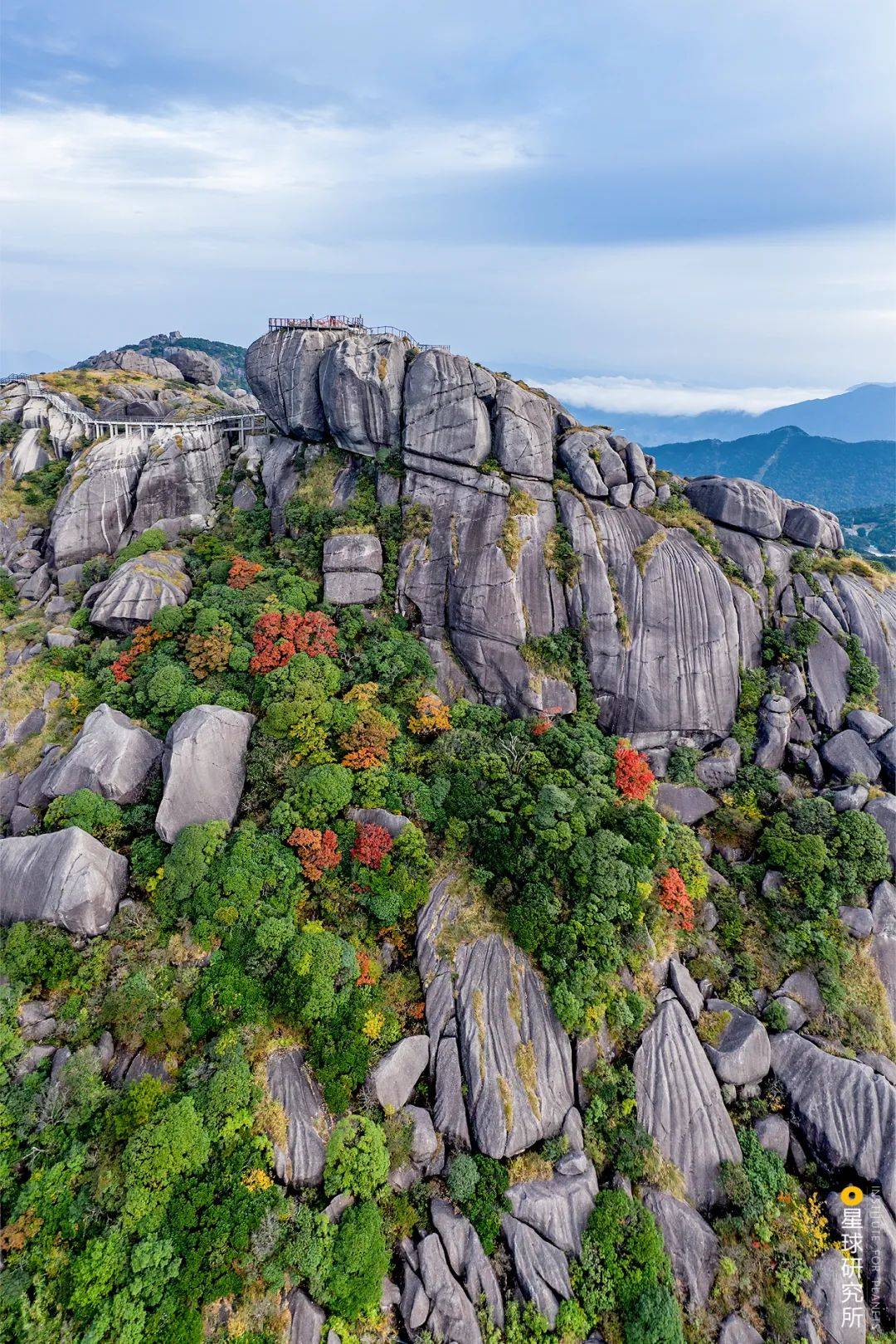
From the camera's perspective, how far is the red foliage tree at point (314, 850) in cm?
2430

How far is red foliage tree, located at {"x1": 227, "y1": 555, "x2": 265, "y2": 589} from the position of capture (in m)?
35.4

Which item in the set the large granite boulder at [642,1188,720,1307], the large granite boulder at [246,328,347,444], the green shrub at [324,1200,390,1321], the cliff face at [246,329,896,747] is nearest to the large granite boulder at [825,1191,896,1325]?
the large granite boulder at [642,1188,720,1307]

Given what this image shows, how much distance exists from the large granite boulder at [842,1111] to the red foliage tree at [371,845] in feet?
59.8

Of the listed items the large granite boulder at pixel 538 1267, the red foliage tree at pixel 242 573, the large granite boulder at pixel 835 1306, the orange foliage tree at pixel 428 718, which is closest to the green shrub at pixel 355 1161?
the large granite boulder at pixel 538 1267

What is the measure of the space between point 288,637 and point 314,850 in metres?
12.5

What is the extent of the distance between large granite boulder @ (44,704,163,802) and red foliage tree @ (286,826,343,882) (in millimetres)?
8285

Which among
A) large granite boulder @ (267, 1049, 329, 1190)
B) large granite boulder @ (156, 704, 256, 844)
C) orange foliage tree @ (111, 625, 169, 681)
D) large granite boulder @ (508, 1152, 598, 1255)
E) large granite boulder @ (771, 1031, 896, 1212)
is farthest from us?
orange foliage tree @ (111, 625, 169, 681)

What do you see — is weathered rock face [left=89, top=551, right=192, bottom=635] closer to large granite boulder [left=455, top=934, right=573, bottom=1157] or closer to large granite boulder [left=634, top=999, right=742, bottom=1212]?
large granite boulder [left=455, top=934, right=573, bottom=1157]

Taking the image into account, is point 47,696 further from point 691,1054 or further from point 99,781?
point 691,1054

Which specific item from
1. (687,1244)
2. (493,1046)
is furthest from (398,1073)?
(687,1244)

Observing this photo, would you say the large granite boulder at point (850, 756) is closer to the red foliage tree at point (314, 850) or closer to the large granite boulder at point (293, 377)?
the red foliage tree at point (314, 850)

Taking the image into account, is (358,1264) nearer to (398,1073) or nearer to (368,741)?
(398,1073)

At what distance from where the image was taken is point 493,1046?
21422 mm

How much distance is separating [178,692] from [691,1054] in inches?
1113
